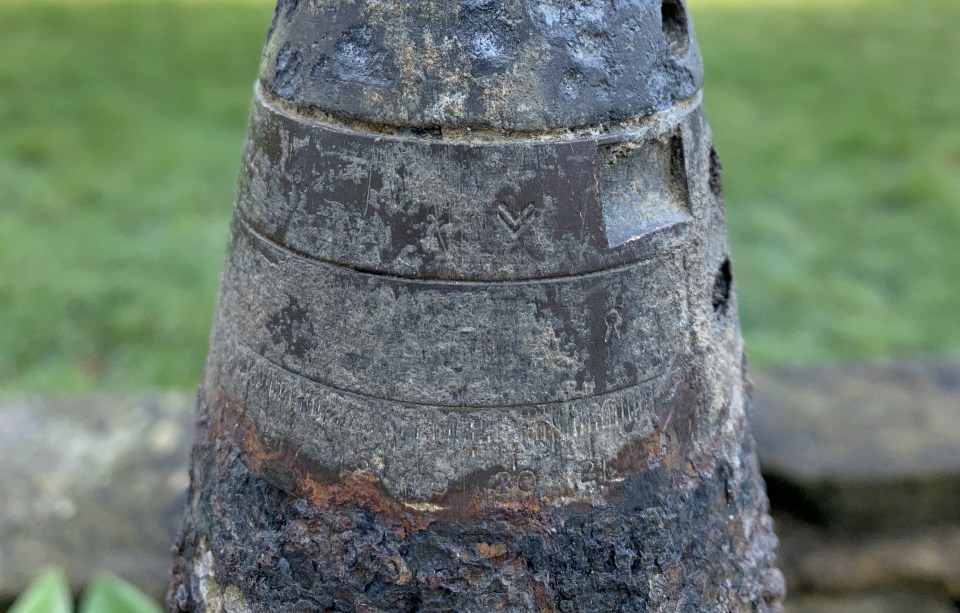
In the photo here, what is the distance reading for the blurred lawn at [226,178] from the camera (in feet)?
12.4

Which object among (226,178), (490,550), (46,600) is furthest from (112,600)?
(226,178)

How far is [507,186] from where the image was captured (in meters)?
1.20

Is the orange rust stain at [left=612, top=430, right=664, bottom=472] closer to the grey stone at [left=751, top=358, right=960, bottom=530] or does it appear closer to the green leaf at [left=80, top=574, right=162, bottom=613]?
the green leaf at [left=80, top=574, right=162, bottom=613]

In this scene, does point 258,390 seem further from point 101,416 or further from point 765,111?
point 765,111

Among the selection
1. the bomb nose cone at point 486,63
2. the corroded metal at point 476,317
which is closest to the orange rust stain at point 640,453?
the corroded metal at point 476,317

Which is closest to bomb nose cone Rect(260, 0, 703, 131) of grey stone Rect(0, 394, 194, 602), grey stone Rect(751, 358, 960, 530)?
grey stone Rect(0, 394, 194, 602)

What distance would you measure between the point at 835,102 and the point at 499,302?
16.5 feet

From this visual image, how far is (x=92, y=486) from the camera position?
254 centimetres

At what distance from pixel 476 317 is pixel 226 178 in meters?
3.88

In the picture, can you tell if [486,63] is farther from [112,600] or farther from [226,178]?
[226,178]

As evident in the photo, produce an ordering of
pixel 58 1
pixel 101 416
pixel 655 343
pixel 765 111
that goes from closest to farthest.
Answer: pixel 655 343
pixel 101 416
pixel 765 111
pixel 58 1

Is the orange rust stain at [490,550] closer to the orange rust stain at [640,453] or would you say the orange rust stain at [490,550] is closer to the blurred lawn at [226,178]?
the orange rust stain at [640,453]

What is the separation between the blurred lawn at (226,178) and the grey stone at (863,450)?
81cm

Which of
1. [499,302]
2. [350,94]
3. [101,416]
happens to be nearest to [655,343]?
[499,302]
